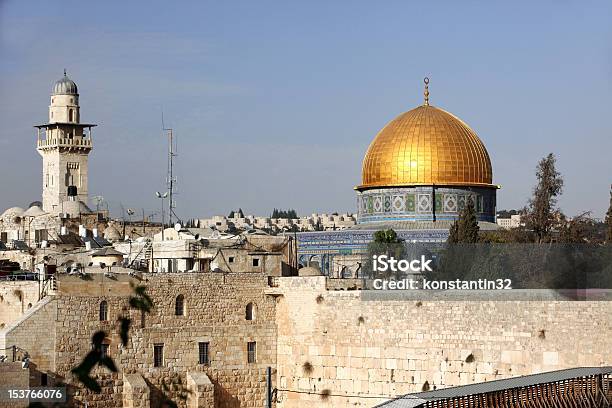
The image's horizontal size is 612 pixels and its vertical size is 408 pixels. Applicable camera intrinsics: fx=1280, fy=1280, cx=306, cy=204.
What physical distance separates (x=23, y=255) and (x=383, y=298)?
11838 mm

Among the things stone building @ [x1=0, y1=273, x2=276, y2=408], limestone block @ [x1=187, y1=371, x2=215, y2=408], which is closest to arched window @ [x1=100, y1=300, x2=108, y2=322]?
stone building @ [x1=0, y1=273, x2=276, y2=408]

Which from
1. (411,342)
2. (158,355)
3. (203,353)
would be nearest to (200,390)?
(203,353)

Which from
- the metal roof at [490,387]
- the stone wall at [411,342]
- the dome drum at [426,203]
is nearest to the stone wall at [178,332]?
the stone wall at [411,342]

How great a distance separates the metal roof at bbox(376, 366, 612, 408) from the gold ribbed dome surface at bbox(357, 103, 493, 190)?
2003cm

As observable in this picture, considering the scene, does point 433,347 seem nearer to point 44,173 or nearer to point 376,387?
point 376,387

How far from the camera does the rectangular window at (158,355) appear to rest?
26.0 metres

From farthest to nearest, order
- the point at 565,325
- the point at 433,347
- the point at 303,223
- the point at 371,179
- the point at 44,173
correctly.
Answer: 1. the point at 303,223
2. the point at 44,173
3. the point at 371,179
4. the point at 433,347
5. the point at 565,325

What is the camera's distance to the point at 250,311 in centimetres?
2697

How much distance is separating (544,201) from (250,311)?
34.6ft

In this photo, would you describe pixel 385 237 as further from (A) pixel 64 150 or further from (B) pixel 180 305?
(A) pixel 64 150

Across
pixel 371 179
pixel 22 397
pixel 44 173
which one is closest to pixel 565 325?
pixel 22 397

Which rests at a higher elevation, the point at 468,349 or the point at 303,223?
the point at 303,223

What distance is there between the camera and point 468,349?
24078mm

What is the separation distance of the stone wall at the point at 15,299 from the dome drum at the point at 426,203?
58.5 ft
